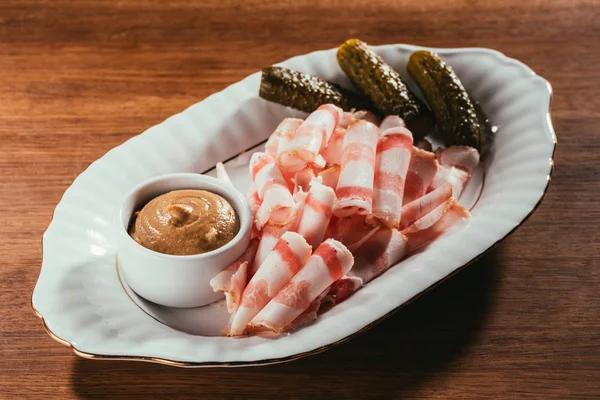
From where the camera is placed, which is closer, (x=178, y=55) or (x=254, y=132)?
(x=254, y=132)

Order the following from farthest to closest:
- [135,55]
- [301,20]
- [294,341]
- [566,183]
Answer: [301,20] < [135,55] < [566,183] < [294,341]

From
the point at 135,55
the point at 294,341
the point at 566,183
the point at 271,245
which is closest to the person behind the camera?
the point at 294,341

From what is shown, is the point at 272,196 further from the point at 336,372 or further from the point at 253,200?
the point at 336,372

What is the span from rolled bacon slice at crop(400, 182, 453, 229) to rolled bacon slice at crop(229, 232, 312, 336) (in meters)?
0.42

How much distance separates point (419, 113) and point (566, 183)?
57cm

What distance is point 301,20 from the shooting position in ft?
11.3

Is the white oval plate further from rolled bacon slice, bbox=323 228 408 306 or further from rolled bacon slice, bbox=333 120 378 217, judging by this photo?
rolled bacon slice, bbox=333 120 378 217

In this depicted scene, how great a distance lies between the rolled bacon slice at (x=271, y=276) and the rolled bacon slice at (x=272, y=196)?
0.13 meters

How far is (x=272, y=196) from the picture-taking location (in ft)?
6.65

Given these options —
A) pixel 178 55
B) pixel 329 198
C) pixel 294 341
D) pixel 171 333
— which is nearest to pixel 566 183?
pixel 329 198

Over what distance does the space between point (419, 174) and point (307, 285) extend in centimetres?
66

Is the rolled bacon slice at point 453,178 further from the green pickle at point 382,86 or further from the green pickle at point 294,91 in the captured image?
the green pickle at point 294,91

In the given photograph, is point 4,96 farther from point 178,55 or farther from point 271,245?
point 271,245

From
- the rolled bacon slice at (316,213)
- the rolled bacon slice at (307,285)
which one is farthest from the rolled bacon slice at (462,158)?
the rolled bacon slice at (307,285)
